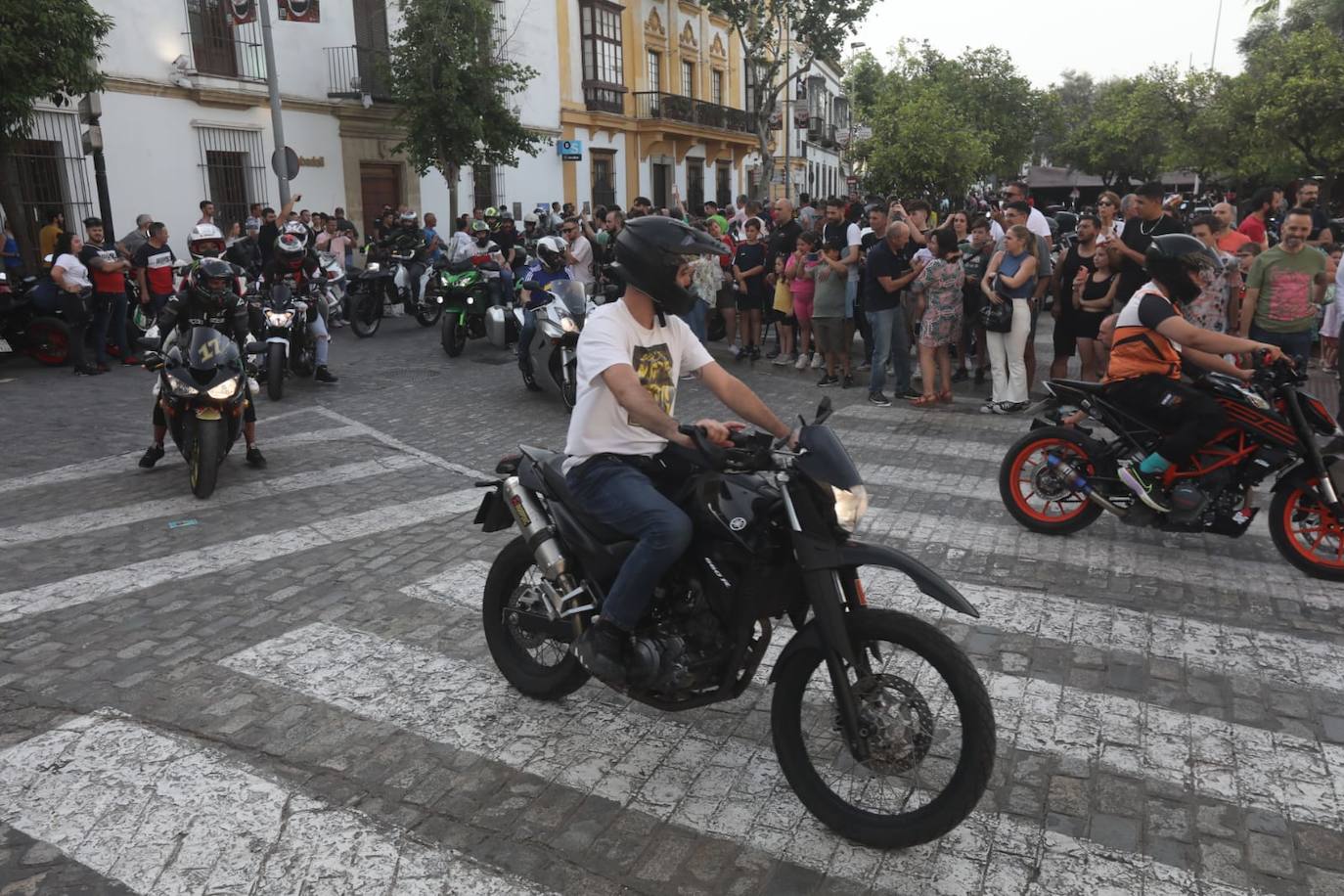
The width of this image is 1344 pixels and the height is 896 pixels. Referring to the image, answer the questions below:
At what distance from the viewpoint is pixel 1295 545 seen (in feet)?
18.6

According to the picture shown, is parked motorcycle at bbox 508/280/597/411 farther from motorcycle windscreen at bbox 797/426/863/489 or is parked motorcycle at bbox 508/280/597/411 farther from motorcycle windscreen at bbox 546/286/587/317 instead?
motorcycle windscreen at bbox 797/426/863/489

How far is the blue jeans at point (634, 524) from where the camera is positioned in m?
3.42

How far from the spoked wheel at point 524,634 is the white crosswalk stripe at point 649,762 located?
0.32 feet

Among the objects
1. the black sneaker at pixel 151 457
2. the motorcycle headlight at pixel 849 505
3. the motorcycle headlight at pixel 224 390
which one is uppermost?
the motorcycle headlight at pixel 849 505

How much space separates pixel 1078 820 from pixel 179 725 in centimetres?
325

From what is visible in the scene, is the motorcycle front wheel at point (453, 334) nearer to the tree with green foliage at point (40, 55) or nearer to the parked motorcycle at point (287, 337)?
the parked motorcycle at point (287, 337)

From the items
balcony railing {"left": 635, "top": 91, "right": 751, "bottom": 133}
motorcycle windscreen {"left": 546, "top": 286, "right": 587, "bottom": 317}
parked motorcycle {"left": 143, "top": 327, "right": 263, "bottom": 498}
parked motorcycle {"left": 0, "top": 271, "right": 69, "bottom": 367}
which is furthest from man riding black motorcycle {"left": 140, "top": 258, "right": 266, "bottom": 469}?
balcony railing {"left": 635, "top": 91, "right": 751, "bottom": 133}

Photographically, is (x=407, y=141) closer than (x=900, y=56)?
Yes

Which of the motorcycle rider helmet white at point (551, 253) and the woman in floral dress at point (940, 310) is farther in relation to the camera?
the motorcycle rider helmet white at point (551, 253)

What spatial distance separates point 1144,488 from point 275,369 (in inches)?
317

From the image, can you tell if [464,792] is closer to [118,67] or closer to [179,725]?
[179,725]

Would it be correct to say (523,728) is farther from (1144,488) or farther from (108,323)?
(108,323)

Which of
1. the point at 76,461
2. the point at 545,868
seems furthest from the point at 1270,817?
the point at 76,461

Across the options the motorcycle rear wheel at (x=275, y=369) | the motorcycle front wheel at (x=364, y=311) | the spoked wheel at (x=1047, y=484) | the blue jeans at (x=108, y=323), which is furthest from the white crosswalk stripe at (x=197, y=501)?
the motorcycle front wheel at (x=364, y=311)
